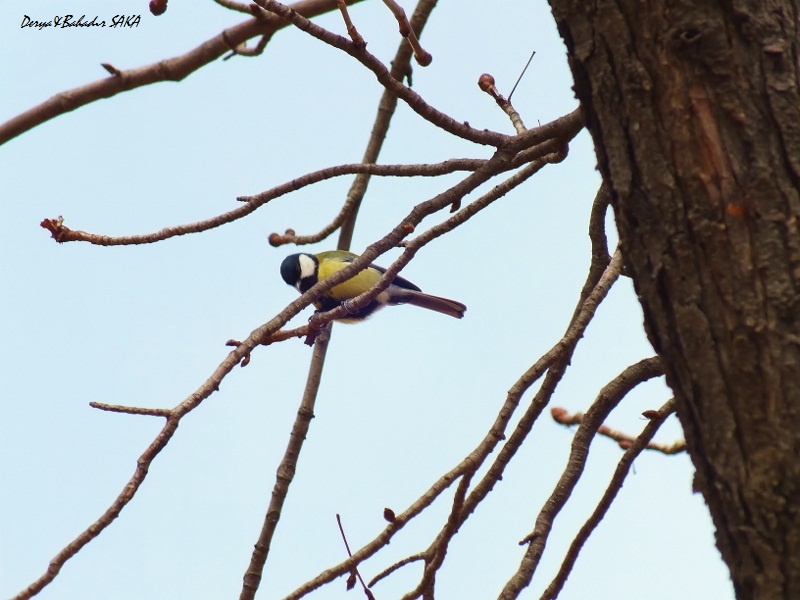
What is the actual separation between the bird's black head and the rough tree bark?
19.0ft

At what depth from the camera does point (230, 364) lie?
197 cm

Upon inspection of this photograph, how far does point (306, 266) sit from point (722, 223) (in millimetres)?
5986

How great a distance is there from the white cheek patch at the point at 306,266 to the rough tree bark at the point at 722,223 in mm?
5836

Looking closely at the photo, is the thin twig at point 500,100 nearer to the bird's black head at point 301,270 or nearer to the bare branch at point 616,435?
the bare branch at point 616,435

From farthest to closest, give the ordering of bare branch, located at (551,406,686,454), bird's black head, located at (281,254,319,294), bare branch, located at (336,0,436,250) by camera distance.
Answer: bird's black head, located at (281,254,319,294), bare branch, located at (336,0,436,250), bare branch, located at (551,406,686,454)

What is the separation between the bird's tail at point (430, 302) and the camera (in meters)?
6.58

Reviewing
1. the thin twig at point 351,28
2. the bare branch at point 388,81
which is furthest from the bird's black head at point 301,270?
the thin twig at point 351,28

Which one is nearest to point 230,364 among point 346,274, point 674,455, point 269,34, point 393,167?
point 346,274

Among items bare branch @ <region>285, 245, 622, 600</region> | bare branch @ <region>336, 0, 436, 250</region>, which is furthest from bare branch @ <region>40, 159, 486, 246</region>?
bare branch @ <region>336, 0, 436, 250</region>

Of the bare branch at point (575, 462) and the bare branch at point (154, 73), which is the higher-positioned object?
the bare branch at point (154, 73)

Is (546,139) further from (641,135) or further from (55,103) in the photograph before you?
(55,103)

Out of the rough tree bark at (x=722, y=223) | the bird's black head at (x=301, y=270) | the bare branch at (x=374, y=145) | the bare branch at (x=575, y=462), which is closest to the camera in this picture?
the rough tree bark at (x=722, y=223)

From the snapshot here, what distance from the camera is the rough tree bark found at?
131 centimetres

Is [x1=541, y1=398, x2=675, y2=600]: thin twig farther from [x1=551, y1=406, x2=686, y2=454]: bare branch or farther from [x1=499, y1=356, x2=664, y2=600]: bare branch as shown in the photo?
[x1=551, y1=406, x2=686, y2=454]: bare branch
